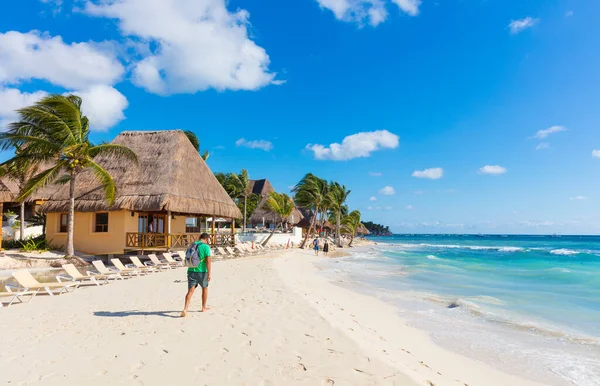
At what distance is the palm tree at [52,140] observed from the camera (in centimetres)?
1298

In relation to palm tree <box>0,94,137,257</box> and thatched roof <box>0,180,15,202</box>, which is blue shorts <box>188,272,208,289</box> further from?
thatched roof <box>0,180,15,202</box>

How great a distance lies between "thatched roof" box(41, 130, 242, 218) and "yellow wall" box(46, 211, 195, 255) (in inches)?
32.7

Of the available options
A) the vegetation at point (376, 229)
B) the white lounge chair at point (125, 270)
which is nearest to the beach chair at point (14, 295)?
the white lounge chair at point (125, 270)

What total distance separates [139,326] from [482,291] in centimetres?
1077

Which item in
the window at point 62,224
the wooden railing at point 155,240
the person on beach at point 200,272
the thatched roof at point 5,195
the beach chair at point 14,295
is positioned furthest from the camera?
the window at point 62,224

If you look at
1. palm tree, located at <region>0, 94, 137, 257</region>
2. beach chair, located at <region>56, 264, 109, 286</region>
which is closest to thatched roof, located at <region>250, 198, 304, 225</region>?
palm tree, located at <region>0, 94, 137, 257</region>

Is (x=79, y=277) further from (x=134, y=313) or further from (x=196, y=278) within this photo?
(x=196, y=278)

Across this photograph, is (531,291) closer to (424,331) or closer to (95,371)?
(424,331)

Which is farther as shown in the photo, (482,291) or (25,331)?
(482,291)

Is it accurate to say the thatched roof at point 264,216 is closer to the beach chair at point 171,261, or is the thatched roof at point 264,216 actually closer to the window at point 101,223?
the window at point 101,223

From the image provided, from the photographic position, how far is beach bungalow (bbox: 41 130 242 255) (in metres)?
15.4

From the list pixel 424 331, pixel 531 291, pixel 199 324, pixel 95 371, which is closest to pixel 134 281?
pixel 199 324

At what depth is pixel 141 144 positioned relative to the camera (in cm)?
1859

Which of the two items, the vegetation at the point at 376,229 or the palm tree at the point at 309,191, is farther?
the vegetation at the point at 376,229
